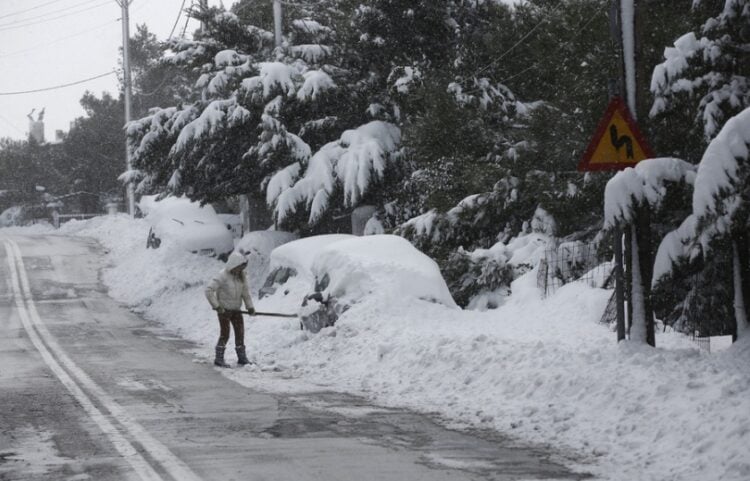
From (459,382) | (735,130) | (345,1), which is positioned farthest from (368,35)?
(735,130)

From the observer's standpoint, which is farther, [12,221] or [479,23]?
[12,221]

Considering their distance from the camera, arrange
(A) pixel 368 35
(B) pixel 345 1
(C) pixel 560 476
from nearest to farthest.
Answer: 1. (C) pixel 560 476
2. (A) pixel 368 35
3. (B) pixel 345 1

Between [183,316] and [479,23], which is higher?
[479,23]

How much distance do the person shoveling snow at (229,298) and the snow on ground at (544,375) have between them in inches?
28.5

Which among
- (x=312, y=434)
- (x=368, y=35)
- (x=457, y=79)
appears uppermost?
(x=368, y=35)

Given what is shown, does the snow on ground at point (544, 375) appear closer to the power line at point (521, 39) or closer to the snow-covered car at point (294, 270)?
the snow-covered car at point (294, 270)

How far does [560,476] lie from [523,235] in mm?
12323

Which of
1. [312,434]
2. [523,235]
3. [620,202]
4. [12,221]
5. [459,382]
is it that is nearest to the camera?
[312,434]

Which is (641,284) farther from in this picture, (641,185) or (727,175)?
(727,175)

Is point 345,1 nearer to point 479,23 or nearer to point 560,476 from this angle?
point 479,23

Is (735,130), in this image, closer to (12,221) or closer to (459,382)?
(459,382)

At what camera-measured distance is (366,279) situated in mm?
16422

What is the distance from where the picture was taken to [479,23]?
24391 millimetres

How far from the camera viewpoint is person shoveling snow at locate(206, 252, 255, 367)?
1482 cm
